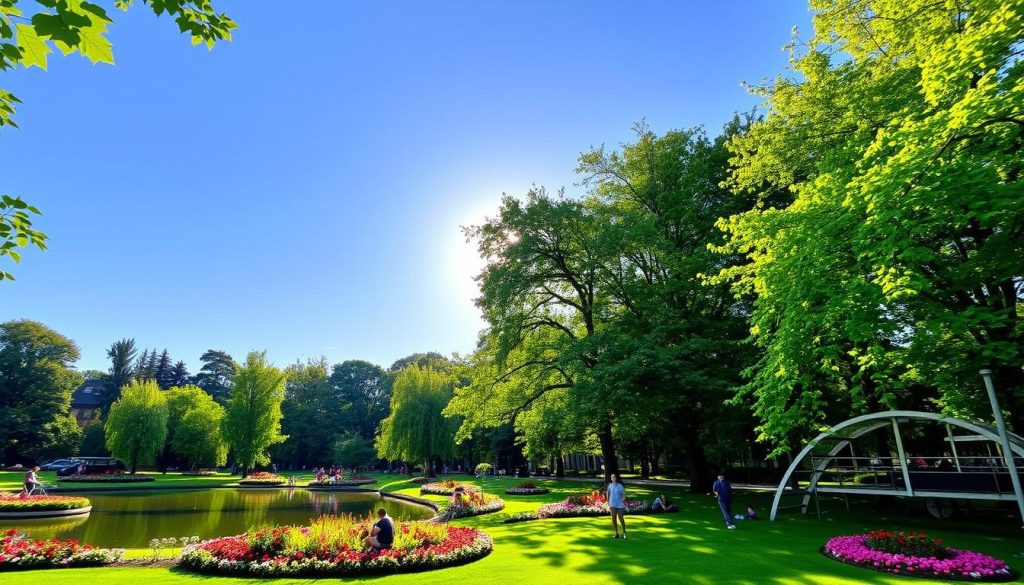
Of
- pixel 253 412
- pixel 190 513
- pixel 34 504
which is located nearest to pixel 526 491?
pixel 190 513

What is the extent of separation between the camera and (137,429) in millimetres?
46125

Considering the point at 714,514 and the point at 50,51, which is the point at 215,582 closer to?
the point at 50,51

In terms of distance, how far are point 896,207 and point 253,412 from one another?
1974 inches

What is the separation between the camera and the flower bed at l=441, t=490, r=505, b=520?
19.8 meters

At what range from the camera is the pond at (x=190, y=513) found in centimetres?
1798

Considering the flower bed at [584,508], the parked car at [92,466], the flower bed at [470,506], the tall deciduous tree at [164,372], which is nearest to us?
the flower bed at [584,508]

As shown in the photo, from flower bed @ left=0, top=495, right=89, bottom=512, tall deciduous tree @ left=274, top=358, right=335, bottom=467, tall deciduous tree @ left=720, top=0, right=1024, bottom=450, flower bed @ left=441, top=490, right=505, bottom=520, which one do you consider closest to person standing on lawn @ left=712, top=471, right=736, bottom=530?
tall deciduous tree @ left=720, top=0, right=1024, bottom=450

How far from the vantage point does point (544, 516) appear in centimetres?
1808

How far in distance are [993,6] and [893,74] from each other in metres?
3.58

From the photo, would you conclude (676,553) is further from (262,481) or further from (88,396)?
(88,396)

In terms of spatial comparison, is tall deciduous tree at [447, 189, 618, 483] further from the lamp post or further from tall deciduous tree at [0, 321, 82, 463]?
tall deciduous tree at [0, 321, 82, 463]

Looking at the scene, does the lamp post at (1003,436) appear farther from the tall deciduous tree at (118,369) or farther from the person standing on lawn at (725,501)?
the tall deciduous tree at (118,369)

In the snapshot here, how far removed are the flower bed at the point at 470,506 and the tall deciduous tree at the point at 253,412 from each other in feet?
106

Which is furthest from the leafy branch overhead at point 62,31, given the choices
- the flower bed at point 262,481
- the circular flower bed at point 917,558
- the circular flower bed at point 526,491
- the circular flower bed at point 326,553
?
the flower bed at point 262,481
